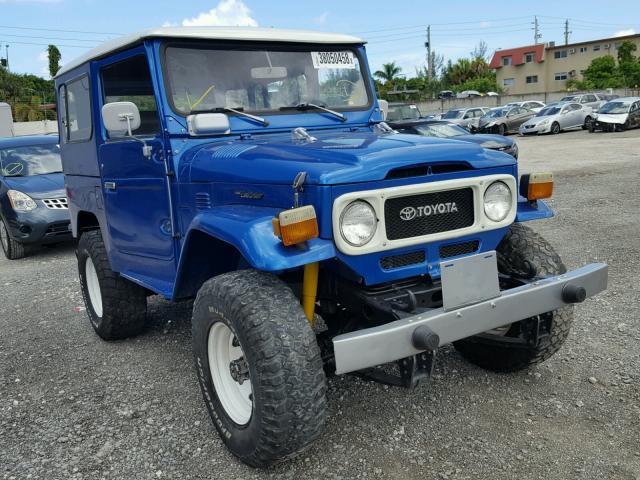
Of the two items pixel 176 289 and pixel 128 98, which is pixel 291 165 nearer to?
pixel 176 289

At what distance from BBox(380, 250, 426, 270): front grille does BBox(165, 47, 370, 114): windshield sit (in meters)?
1.48

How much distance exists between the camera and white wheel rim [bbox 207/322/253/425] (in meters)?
2.98

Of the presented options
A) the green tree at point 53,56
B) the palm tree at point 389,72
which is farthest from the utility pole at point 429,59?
the green tree at point 53,56

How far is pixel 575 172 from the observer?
44.4ft

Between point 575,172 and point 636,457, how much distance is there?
38.9 ft

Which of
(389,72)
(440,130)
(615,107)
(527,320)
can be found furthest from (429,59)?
(527,320)

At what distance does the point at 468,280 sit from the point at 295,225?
86 cm

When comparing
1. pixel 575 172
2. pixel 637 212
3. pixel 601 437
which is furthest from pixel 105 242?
pixel 575 172

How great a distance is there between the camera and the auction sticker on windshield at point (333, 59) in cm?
396

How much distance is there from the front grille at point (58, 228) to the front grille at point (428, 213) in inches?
269

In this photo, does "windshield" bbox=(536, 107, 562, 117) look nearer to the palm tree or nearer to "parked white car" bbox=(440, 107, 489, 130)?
"parked white car" bbox=(440, 107, 489, 130)

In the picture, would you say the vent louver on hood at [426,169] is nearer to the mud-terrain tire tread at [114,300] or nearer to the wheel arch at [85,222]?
the mud-terrain tire tread at [114,300]

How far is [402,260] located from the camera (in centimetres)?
285

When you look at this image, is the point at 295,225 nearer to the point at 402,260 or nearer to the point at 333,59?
the point at 402,260
